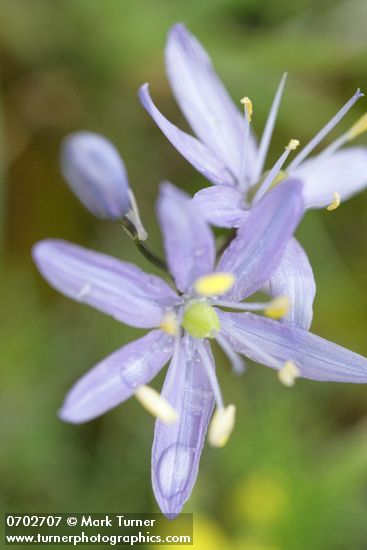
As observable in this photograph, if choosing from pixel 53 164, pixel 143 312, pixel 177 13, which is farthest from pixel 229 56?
pixel 143 312

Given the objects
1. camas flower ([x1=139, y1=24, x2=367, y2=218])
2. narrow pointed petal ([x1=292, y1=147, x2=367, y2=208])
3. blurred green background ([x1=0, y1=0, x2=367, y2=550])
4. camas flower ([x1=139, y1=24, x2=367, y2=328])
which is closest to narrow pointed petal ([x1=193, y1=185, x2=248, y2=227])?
camas flower ([x1=139, y1=24, x2=367, y2=328])

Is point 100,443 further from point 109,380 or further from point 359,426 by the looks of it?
point 109,380

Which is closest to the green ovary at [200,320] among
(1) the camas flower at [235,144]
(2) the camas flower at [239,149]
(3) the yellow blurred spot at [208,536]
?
(2) the camas flower at [239,149]

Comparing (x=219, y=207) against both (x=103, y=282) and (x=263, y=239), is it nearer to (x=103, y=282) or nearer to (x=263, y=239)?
(x=263, y=239)

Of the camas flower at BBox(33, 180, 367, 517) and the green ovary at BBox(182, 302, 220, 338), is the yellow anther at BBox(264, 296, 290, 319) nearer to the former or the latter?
the camas flower at BBox(33, 180, 367, 517)

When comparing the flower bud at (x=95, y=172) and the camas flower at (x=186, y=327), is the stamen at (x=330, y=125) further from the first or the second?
the flower bud at (x=95, y=172)

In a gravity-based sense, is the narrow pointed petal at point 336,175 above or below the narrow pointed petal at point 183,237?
above

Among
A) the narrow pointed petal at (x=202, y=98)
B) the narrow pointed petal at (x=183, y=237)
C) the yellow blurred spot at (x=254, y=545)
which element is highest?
the narrow pointed petal at (x=202, y=98)
